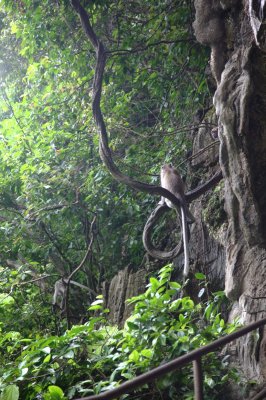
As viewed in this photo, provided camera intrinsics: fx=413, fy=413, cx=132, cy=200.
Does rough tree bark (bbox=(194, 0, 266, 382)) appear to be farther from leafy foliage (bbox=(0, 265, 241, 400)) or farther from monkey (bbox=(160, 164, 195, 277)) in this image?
monkey (bbox=(160, 164, 195, 277))

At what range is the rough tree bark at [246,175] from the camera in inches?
127

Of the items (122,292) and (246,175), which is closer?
(246,175)

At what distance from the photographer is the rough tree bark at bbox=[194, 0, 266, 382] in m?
3.22

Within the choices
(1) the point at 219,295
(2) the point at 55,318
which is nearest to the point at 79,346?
(1) the point at 219,295

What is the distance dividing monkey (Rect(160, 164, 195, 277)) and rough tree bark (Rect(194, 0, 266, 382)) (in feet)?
1.70

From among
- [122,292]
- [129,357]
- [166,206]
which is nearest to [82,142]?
[122,292]

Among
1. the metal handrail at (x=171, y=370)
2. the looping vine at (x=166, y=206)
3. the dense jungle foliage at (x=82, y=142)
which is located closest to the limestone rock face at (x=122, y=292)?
the dense jungle foliage at (x=82, y=142)

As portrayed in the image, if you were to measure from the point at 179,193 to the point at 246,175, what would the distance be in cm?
147

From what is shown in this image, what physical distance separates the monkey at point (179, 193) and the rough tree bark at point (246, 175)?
0.52m

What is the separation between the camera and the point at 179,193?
4707 millimetres

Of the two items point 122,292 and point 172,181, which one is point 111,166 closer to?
point 172,181

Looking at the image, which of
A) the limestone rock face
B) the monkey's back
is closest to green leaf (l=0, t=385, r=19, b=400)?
the monkey's back

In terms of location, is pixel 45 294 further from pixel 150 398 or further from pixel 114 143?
pixel 150 398

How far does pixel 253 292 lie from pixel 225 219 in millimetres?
1244
